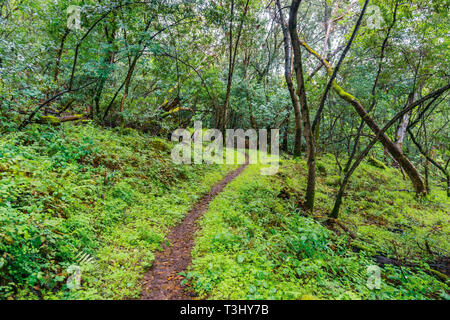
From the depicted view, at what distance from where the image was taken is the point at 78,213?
4750 mm

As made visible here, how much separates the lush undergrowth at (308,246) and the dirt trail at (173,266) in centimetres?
25

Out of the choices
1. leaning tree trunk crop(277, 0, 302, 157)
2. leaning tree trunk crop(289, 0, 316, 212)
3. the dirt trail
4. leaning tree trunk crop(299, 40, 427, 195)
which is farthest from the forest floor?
leaning tree trunk crop(277, 0, 302, 157)

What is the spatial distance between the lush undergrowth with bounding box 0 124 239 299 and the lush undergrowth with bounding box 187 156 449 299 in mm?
1321

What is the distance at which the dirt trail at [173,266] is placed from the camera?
3.58 meters

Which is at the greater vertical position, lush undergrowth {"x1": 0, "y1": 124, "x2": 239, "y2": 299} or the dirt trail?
lush undergrowth {"x1": 0, "y1": 124, "x2": 239, "y2": 299}

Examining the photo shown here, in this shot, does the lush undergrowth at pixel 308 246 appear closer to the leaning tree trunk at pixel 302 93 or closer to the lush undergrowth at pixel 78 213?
the leaning tree trunk at pixel 302 93

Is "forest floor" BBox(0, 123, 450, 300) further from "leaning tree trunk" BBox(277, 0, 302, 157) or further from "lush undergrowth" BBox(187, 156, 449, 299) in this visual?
"leaning tree trunk" BBox(277, 0, 302, 157)

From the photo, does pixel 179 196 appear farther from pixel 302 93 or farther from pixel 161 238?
pixel 302 93

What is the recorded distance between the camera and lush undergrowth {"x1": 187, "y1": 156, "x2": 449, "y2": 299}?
Result: 3678 mm

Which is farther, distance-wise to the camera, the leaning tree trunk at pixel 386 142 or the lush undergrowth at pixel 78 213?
the leaning tree trunk at pixel 386 142

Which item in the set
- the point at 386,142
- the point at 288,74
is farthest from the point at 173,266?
the point at 386,142

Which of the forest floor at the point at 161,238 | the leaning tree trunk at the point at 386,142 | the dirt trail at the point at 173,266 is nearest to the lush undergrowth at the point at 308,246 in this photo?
the forest floor at the point at 161,238

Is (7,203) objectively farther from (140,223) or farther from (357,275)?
(357,275)
